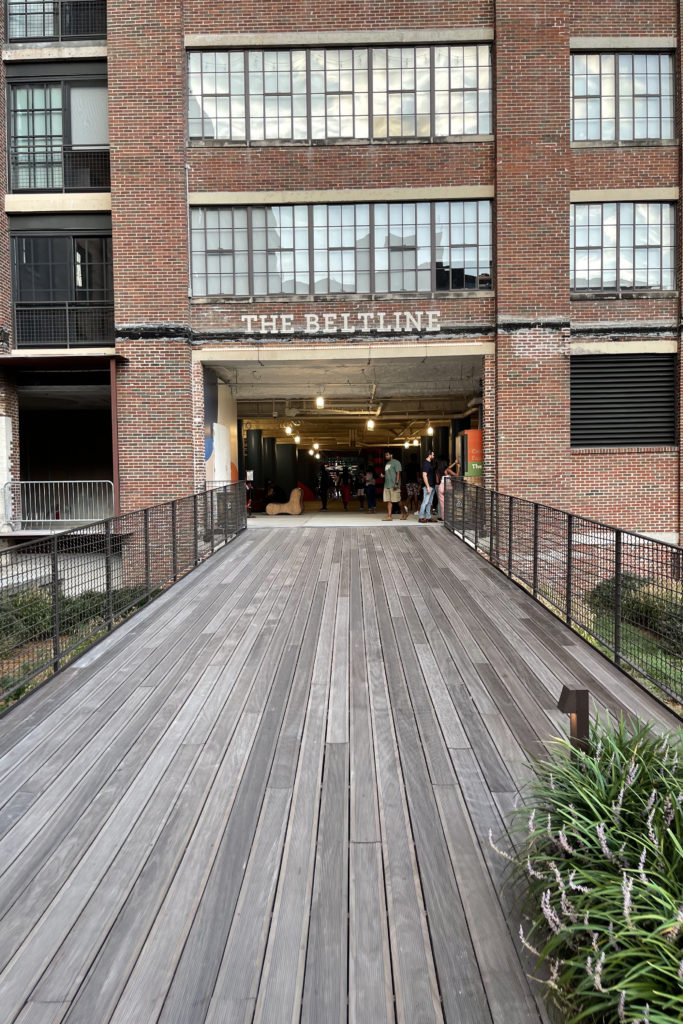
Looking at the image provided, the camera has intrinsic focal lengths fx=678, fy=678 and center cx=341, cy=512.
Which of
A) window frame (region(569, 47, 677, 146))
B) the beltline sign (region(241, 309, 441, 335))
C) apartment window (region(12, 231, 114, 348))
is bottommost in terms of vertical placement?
the beltline sign (region(241, 309, 441, 335))

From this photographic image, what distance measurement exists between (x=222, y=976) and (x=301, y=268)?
578 inches

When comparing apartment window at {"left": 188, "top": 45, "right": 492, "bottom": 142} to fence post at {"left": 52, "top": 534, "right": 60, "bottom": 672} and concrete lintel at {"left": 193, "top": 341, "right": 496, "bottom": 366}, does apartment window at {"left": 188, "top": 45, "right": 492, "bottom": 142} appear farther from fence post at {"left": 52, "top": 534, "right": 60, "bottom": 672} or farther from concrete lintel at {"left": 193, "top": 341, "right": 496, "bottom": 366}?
fence post at {"left": 52, "top": 534, "right": 60, "bottom": 672}

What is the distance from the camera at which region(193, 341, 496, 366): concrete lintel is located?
49.6ft

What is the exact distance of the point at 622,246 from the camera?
15227 millimetres

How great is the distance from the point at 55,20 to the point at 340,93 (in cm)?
670

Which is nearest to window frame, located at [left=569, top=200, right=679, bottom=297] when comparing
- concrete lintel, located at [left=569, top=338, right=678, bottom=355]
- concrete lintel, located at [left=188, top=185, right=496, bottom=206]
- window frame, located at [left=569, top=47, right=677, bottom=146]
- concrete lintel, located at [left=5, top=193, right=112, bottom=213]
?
concrete lintel, located at [left=569, top=338, right=678, bottom=355]

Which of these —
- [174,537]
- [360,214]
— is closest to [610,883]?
[174,537]

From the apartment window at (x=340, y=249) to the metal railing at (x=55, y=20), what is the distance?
4.86m

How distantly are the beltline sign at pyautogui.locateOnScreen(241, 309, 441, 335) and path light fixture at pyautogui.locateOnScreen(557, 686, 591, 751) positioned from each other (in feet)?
42.7

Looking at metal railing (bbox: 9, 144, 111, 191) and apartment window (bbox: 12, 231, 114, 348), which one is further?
apartment window (bbox: 12, 231, 114, 348)

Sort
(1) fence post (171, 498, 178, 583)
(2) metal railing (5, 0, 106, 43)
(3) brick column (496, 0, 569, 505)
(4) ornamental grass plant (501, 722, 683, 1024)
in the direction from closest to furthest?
(4) ornamental grass plant (501, 722, 683, 1024), (1) fence post (171, 498, 178, 583), (3) brick column (496, 0, 569, 505), (2) metal railing (5, 0, 106, 43)

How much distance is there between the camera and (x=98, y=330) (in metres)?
15.7

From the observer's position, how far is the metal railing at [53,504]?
1537 centimetres

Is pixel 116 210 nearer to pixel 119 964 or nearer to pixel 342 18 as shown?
pixel 342 18
